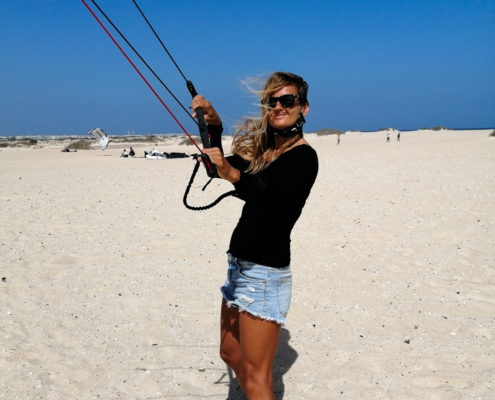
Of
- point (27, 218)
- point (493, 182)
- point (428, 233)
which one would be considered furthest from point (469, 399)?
point (493, 182)

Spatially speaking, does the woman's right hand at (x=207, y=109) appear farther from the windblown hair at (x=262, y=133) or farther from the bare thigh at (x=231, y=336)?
the bare thigh at (x=231, y=336)

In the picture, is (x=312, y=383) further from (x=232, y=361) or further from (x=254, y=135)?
(x=254, y=135)

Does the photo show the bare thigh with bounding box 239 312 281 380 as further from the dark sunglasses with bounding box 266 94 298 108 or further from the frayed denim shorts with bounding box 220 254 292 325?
the dark sunglasses with bounding box 266 94 298 108

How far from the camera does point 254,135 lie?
2771 millimetres

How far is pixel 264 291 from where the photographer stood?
238cm

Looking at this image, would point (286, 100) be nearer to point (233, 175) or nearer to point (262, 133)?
point (262, 133)

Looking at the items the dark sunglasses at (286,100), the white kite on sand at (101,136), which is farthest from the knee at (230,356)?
the white kite on sand at (101,136)

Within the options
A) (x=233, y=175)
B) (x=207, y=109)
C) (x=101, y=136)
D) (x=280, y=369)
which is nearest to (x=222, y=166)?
(x=233, y=175)

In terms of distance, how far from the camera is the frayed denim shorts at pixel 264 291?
93.6 inches

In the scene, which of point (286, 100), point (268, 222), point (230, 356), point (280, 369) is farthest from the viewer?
point (280, 369)

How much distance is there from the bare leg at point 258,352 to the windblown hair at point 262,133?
2.95ft

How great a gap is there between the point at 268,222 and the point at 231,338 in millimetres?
938

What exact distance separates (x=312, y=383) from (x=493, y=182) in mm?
9725

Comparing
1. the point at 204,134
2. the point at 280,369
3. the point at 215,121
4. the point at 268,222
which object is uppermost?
the point at 215,121
